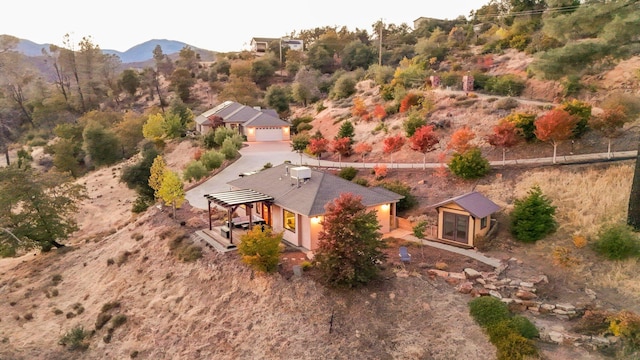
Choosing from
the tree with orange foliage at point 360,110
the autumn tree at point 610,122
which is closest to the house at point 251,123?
the tree with orange foliage at point 360,110

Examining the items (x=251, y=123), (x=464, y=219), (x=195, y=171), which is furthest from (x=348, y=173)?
(x=251, y=123)

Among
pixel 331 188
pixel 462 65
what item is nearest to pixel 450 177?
pixel 331 188

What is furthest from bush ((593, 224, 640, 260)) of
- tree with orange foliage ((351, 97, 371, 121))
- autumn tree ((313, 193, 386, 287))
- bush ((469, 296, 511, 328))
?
tree with orange foliage ((351, 97, 371, 121))

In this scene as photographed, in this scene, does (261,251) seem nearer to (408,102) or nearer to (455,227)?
(455,227)

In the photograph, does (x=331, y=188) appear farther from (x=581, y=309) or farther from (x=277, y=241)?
(x=581, y=309)

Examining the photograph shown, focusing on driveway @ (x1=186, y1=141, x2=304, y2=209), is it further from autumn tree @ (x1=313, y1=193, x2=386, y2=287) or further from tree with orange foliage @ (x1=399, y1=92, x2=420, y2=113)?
autumn tree @ (x1=313, y1=193, x2=386, y2=287)

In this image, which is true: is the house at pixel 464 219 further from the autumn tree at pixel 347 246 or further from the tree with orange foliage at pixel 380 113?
the tree with orange foliage at pixel 380 113
